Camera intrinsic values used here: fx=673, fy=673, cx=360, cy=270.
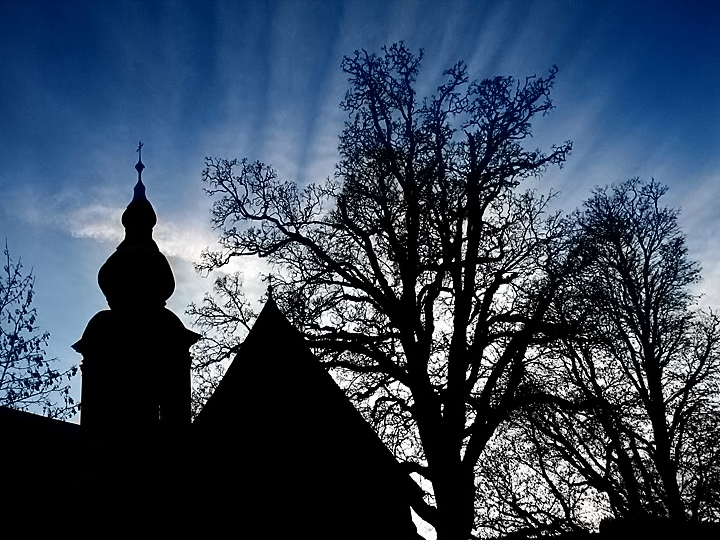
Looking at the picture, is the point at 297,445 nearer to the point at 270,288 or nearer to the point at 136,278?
the point at 270,288

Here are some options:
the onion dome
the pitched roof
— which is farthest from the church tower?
the pitched roof

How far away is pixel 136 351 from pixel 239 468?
25.0ft

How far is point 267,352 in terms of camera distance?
13.1 meters

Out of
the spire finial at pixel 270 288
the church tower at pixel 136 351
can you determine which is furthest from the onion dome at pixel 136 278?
the spire finial at pixel 270 288

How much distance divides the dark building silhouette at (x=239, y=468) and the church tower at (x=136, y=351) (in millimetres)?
4192

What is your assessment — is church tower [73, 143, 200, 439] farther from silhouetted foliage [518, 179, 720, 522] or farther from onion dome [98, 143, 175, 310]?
silhouetted foliage [518, 179, 720, 522]

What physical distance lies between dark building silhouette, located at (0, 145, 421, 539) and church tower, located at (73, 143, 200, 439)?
13.8 feet

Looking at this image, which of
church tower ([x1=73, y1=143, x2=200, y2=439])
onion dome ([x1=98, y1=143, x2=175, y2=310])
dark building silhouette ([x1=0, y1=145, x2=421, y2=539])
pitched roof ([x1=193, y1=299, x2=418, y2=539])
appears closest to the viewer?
dark building silhouette ([x1=0, y1=145, x2=421, y2=539])

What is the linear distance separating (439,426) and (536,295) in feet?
12.0

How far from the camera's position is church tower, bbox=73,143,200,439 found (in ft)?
59.0

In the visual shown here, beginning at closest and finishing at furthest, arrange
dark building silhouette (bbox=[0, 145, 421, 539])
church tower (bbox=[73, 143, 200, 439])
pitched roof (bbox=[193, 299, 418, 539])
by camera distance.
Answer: dark building silhouette (bbox=[0, 145, 421, 539]), pitched roof (bbox=[193, 299, 418, 539]), church tower (bbox=[73, 143, 200, 439])

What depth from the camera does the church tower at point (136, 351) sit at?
1797 cm

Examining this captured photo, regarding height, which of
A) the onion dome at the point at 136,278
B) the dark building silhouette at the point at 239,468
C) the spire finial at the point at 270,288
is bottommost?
the dark building silhouette at the point at 239,468

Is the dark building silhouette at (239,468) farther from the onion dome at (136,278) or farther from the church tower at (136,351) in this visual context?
the onion dome at (136,278)
